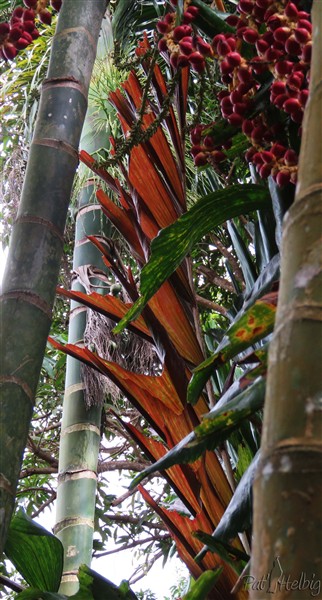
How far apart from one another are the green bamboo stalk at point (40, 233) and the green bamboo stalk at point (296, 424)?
35cm

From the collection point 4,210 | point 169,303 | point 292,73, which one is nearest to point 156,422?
point 169,303

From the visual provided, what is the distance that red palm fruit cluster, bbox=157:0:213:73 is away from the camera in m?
0.98

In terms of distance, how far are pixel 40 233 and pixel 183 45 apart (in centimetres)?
35

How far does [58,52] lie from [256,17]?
0.24 meters

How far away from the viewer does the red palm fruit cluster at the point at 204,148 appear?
3.42 ft

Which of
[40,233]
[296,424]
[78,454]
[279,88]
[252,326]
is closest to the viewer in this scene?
[296,424]

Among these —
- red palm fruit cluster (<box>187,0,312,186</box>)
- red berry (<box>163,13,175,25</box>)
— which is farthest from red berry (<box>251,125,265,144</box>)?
red berry (<box>163,13,175,25</box>)

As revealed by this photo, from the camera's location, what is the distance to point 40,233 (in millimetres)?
774

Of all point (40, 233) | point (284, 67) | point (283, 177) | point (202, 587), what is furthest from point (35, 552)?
point (284, 67)

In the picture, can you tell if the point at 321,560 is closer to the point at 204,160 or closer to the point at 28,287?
the point at 28,287

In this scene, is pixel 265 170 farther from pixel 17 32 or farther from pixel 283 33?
pixel 17 32

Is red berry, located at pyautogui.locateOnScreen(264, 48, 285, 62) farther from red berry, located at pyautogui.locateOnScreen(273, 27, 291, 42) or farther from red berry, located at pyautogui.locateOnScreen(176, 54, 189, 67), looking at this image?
red berry, located at pyautogui.locateOnScreen(176, 54, 189, 67)

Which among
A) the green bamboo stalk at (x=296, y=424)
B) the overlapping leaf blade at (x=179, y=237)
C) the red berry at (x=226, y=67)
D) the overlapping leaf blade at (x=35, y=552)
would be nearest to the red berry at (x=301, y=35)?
the red berry at (x=226, y=67)

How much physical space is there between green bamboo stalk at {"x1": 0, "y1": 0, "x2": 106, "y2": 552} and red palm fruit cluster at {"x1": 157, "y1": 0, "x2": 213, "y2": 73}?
92mm
